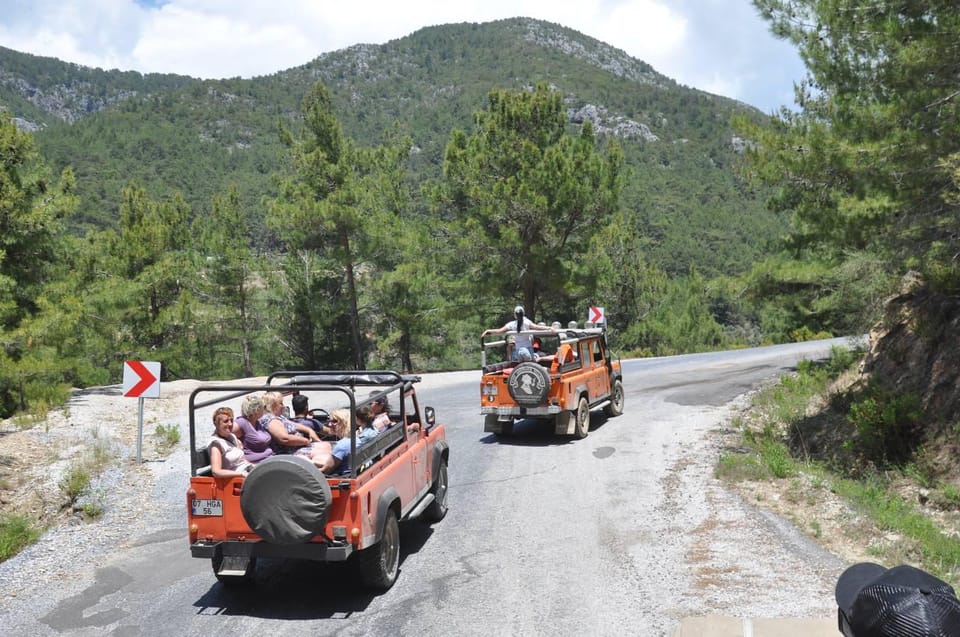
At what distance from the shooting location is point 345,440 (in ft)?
22.9

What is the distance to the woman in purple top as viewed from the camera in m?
7.38

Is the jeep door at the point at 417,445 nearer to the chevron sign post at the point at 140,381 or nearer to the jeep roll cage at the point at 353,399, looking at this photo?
the jeep roll cage at the point at 353,399

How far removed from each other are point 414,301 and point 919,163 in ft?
80.4

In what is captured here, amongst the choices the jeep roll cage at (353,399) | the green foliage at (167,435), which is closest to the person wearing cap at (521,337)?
the jeep roll cage at (353,399)

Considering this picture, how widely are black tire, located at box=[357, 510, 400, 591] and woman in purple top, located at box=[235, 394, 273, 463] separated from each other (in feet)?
4.59

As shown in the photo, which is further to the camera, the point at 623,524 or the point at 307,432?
the point at 623,524

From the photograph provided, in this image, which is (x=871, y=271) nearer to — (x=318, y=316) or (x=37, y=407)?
(x=37, y=407)

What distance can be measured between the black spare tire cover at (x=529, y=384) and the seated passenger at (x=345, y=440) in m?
5.62

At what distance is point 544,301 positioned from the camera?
31656 mm

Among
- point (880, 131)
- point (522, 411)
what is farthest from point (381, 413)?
point (880, 131)

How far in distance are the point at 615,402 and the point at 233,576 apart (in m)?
10.7

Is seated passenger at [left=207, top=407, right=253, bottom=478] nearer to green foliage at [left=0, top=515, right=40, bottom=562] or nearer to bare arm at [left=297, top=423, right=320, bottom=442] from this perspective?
bare arm at [left=297, top=423, right=320, bottom=442]

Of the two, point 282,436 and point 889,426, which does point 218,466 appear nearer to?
point 282,436

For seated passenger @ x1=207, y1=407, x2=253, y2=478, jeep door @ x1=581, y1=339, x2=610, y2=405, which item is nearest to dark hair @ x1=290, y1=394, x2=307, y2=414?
seated passenger @ x1=207, y1=407, x2=253, y2=478
